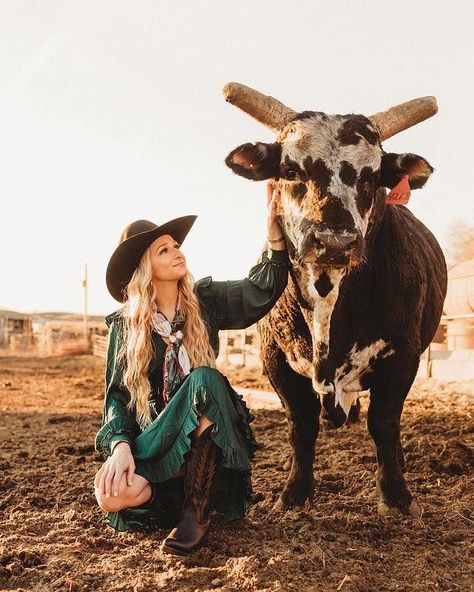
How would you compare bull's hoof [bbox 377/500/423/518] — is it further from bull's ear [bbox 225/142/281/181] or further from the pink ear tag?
bull's ear [bbox 225/142/281/181]

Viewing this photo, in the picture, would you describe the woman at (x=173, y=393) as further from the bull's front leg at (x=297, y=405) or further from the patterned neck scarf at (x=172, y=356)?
the bull's front leg at (x=297, y=405)

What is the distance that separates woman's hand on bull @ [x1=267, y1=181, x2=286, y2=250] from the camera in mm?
3676

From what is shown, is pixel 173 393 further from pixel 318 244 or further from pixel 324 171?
pixel 324 171

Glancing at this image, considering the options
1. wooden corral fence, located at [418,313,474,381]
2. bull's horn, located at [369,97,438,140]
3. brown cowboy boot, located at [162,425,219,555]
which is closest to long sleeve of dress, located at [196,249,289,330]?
brown cowboy boot, located at [162,425,219,555]

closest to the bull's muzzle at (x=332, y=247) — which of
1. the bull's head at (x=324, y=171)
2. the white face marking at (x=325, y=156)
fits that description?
the bull's head at (x=324, y=171)

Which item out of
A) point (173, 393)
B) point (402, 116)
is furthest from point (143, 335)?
point (402, 116)

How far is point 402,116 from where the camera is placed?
4188mm

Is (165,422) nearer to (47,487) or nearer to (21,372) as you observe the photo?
(47,487)

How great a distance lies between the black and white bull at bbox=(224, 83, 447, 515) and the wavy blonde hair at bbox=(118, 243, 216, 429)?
617mm

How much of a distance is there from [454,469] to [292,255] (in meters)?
1.98

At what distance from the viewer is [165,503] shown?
317 cm

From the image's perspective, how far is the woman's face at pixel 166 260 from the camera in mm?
3385

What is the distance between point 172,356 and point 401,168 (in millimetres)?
1632

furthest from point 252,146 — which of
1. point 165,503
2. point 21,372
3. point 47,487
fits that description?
point 21,372
